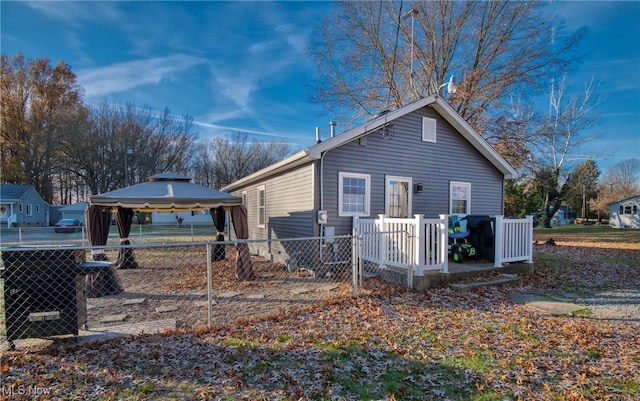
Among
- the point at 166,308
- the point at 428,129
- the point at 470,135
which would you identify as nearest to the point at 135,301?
the point at 166,308

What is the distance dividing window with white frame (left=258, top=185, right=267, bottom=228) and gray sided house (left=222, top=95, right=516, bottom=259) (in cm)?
32

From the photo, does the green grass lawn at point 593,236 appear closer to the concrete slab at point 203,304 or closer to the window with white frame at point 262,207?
the window with white frame at point 262,207

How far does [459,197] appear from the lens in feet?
34.3

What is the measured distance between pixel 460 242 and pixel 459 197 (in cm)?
287

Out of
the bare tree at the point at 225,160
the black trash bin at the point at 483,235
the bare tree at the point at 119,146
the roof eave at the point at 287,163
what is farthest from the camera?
the bare tree at the point at 225,160

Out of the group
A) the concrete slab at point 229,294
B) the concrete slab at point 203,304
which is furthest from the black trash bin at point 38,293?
the concrete slab at point 229,294

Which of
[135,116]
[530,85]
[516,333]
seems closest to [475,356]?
[516,333]

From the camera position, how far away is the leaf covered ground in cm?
278

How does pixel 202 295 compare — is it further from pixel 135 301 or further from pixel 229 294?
pixel 135 301

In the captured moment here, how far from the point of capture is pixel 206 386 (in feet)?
9.37

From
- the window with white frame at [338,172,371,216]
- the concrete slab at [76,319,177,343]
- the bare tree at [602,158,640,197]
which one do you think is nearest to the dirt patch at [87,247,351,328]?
the concrete slab at [76,319,177,343]

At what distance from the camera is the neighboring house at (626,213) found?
103 feet

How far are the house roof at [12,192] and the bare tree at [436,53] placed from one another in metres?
30.8

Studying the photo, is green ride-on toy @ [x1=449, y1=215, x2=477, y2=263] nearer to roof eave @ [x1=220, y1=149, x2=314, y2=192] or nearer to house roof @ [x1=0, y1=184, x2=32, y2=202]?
roof eave @ [x1=220, y1=149, x2=314, y2=192]
